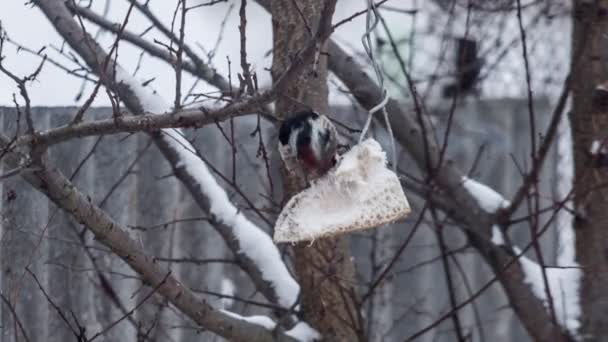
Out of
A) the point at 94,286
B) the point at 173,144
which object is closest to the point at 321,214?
the point at 173,144

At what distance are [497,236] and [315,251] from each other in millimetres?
767

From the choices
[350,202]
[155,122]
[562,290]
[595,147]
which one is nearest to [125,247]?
[155,122]

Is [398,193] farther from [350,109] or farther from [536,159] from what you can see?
[350,109]

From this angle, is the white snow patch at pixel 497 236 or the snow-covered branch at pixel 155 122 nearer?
the snow-covered branch at pixel 155 122

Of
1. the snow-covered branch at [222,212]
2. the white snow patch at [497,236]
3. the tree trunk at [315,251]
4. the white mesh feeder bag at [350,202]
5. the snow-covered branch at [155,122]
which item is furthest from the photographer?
the white snow patch at [497,236]

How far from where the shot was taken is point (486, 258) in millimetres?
3754

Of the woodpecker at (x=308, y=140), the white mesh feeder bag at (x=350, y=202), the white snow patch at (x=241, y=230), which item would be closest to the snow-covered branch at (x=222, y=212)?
the white snow patch at (x=241, y=230)

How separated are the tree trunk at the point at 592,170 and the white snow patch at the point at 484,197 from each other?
347 mm

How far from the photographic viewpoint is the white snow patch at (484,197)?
378 cm

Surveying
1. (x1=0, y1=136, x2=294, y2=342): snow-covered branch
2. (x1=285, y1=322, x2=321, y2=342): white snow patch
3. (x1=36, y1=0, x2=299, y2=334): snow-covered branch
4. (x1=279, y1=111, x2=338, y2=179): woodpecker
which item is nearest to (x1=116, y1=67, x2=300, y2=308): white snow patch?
(x1=36, y1=0, x2=299, y2=334): snow-covered branch

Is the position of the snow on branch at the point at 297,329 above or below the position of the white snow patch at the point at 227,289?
below

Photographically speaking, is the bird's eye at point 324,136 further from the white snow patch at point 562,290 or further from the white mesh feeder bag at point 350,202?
the white snow patch at point 562,290

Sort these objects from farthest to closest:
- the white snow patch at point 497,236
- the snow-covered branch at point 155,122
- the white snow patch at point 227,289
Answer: the white snow patch at point 227,289, the white snow patch at point 497,236, the snow-covered branch at point 155,122

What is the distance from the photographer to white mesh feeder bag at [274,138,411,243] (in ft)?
8.14
